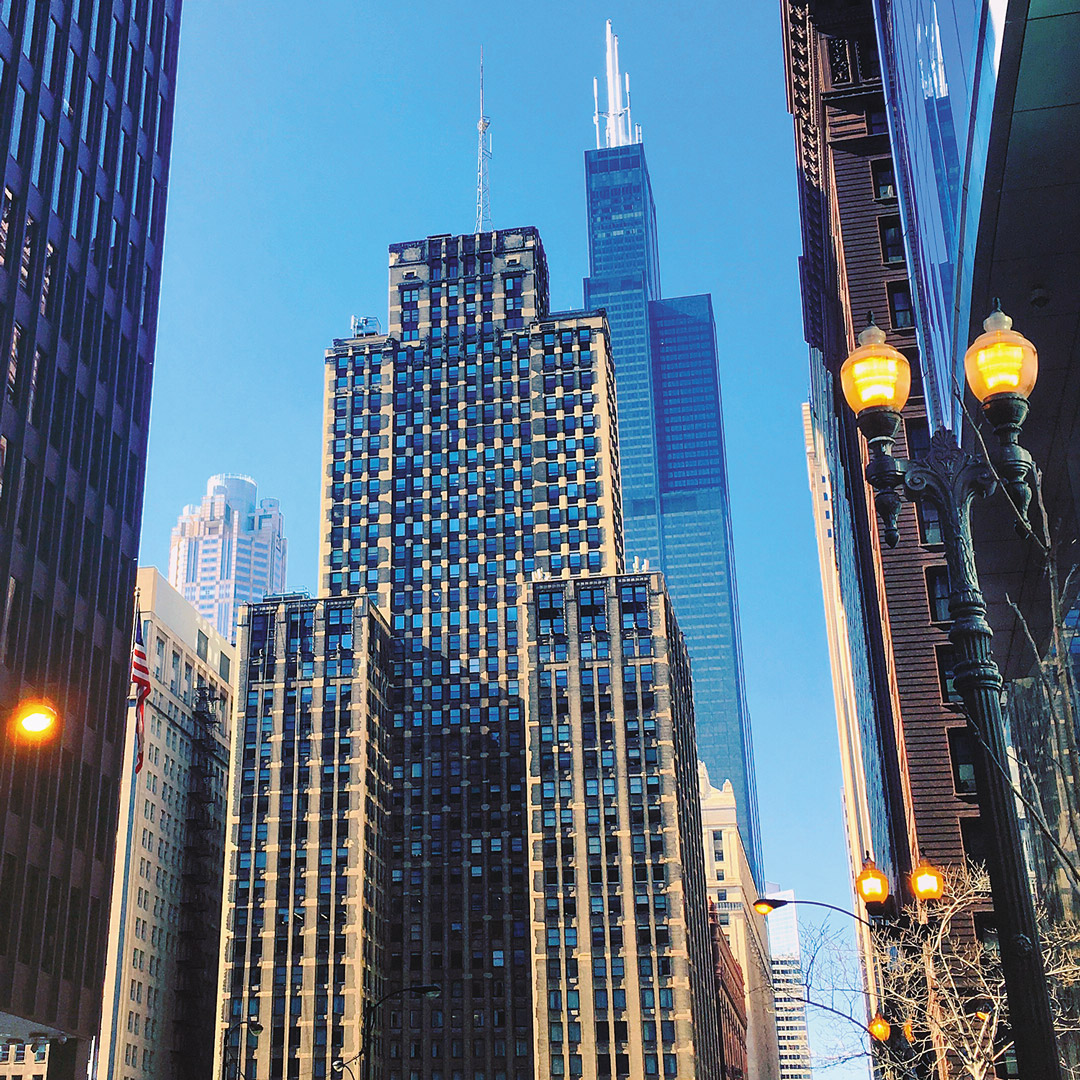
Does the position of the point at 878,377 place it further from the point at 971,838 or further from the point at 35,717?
the point at 971,838

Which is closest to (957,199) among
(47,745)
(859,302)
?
(47,745)

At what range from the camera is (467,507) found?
14512cm

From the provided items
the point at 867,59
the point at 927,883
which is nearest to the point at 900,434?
the point at 867,59

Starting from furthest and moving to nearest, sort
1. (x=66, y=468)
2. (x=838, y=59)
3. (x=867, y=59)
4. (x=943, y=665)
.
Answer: (x=838, y=59) < (x=867, y=59) < (x=943, y=665) < (x=66, y=468)

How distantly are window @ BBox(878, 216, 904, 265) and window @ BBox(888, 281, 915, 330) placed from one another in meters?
1.38

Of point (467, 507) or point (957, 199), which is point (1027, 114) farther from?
point (467, 507)

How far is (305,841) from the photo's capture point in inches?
4754

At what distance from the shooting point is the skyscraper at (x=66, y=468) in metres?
45.4

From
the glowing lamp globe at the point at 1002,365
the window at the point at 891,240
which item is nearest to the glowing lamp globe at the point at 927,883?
the glowing lamp globe at the point at 1002,365

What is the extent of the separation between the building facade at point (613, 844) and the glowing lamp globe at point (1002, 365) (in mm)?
106072

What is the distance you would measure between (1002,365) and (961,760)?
177 feet

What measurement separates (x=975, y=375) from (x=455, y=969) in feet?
389

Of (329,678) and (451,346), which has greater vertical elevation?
(451,346)

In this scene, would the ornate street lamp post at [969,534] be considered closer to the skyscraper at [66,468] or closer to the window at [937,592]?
the skyscraper at [66,468]
